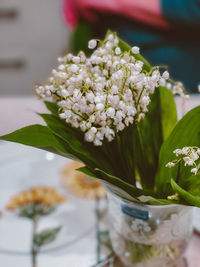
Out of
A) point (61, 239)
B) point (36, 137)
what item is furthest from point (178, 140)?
point (61, 239)

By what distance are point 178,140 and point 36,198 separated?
382 millimetres

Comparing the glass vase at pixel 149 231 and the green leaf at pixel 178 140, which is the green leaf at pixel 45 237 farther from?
the green leaf at pixel 178 140

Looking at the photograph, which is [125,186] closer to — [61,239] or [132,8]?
[61,239]

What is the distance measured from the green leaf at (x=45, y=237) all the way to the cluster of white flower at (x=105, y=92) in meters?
0.30

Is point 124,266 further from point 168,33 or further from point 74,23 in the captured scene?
point 74,23

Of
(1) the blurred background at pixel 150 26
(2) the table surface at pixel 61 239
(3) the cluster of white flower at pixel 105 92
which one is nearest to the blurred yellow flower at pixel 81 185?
(2) the table surface at pixel 61 239

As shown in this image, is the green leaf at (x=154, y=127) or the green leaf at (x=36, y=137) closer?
the green leaf at (x=36, y=137)

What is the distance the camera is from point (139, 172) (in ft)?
1.86

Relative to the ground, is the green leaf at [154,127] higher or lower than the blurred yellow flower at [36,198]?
higher

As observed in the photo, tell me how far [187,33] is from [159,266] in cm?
144

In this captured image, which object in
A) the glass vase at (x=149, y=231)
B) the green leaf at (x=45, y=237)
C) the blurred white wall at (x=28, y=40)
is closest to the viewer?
the glass vase at (x=149, y=231)

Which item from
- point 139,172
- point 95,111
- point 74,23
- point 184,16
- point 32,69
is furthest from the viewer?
point 32,69

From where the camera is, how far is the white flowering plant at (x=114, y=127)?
1.42 feet

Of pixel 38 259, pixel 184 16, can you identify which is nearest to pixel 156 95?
pixel 38 259
